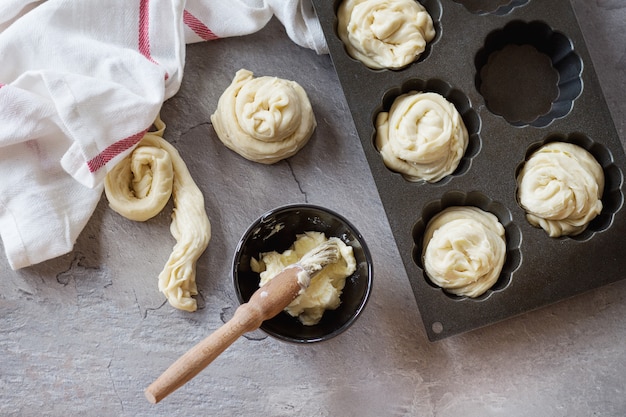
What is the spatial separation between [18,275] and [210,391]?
573 mm

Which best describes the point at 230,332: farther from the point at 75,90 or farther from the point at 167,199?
the point at 75,90

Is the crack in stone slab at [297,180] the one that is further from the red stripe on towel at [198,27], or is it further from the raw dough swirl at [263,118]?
the red stripe on towel at [198,27]

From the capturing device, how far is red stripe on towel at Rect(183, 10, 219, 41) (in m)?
1.66

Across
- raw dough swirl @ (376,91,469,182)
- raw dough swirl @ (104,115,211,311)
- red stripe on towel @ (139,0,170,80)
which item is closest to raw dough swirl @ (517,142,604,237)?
raw dough swirl @ (376,91,469,182)

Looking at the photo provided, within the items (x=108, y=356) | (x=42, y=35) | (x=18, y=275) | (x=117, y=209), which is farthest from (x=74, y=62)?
(x=108, y=356)

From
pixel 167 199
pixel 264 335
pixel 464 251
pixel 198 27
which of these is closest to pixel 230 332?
pixel 264 335

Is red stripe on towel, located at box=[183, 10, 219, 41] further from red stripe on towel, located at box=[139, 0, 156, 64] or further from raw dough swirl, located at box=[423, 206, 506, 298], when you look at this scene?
raw dough swirl, located at box=[423, 206, 506, 298]

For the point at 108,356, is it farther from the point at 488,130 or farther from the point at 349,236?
the point at 488,130

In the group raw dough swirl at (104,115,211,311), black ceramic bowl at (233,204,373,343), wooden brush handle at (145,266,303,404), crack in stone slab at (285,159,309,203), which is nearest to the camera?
wooden brush handle at (145,266,303,404)

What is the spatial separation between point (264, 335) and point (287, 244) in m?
0.25

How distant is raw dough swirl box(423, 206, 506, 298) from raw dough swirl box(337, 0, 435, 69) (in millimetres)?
406

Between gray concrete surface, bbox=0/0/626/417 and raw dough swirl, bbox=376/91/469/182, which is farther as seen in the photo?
gray concrete surface, bbox=0/0/626/417

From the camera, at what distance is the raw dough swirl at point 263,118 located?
1.57 m

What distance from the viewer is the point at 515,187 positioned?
156 cm
